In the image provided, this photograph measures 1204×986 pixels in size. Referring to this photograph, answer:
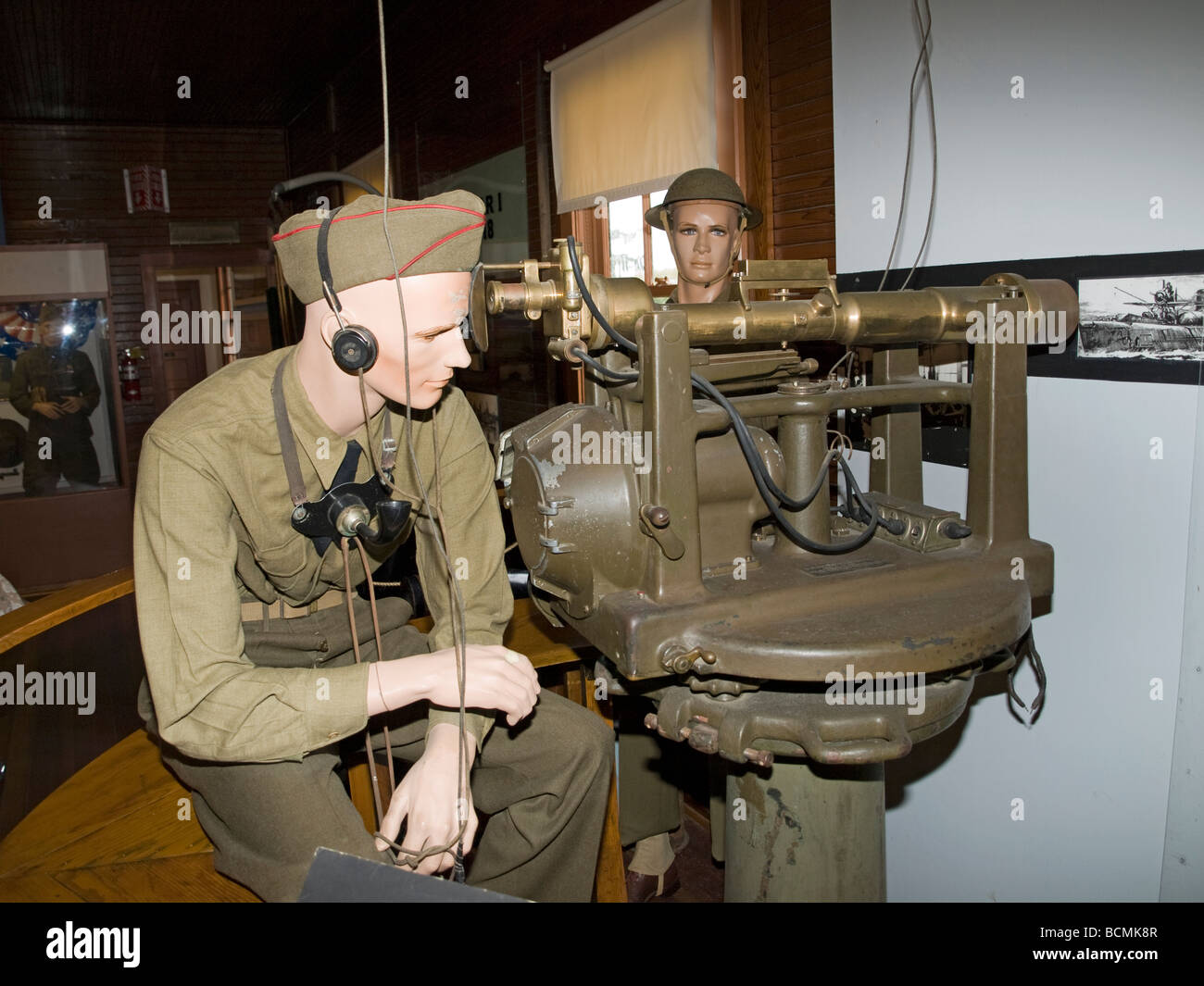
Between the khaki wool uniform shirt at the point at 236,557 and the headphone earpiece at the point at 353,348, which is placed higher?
the headphone earpiece at the point at 353,348

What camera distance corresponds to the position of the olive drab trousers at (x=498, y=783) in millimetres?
1483

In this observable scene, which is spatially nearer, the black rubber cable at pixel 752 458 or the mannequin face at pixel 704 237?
the black rubber cable at pixel 752 458

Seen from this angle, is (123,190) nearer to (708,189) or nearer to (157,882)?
(708,189)

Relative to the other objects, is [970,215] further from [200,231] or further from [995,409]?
[200,231]

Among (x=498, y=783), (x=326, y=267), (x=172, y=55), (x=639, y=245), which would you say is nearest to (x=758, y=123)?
(x=639, y=245)

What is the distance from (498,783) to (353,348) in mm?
830

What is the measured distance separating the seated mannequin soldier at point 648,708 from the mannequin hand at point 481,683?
1198 mm

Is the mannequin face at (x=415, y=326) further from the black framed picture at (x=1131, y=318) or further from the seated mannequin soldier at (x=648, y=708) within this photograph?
the black framed picture at (x=1131, y=318)

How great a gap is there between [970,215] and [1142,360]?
1.74 feet

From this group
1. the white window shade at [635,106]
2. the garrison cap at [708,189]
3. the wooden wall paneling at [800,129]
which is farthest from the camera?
the white window shade at [635,106]

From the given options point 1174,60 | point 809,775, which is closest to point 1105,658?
point 809,775

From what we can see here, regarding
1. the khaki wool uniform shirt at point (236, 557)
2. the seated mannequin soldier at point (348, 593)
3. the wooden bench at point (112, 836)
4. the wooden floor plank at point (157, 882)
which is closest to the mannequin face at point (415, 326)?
the seated mannequin soldier at point (348, 593)

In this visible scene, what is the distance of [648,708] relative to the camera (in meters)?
2.68

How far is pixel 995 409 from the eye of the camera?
1.56 meters
